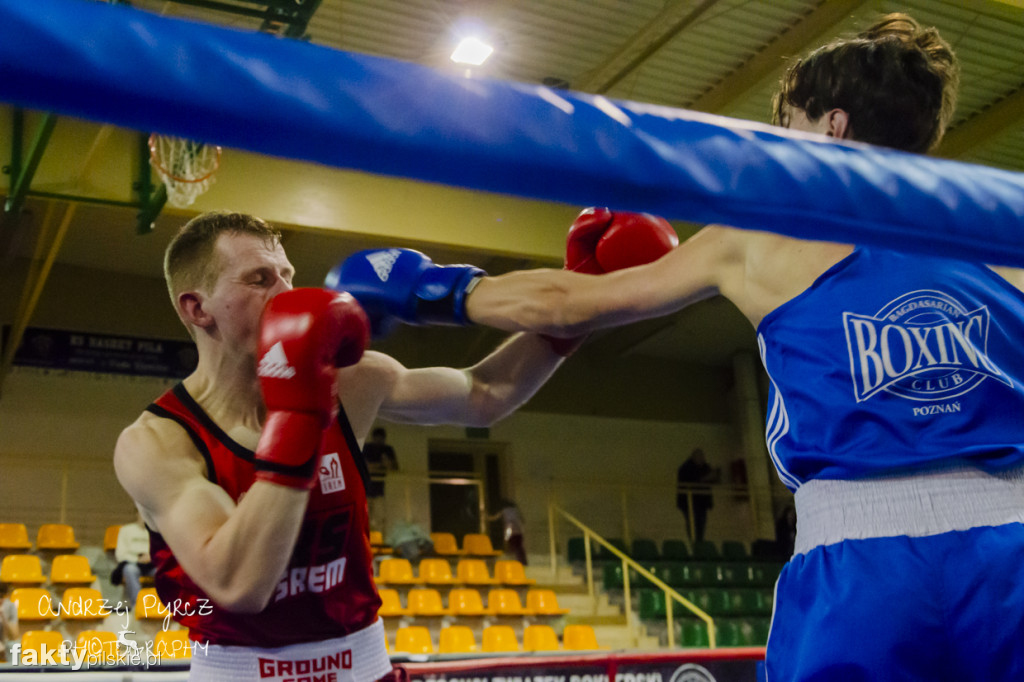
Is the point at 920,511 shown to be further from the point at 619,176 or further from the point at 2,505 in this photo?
the point at 2,505

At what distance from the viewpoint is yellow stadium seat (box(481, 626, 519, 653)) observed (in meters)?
7.08

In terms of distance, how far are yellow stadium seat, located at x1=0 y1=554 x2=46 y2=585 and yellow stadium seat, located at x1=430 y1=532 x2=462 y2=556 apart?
372cm

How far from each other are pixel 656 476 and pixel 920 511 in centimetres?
1203

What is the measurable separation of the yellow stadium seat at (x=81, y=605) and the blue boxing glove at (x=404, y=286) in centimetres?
510

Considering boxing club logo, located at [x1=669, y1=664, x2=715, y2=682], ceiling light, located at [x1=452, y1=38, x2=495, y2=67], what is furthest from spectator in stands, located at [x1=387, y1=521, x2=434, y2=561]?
boxing club logo, located at [x1=669, y1=664, x2=715, y2=682]

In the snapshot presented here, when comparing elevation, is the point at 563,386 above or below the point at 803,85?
above

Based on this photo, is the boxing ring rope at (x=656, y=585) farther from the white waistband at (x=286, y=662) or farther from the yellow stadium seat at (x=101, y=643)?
the white waistband at (x=286, y=662)

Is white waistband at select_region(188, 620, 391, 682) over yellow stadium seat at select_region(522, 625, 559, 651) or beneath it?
over

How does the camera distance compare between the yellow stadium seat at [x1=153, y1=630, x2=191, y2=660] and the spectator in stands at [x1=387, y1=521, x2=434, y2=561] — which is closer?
the yellow stadium seat at [x1=153, y1=630, x2=191, y2=660]

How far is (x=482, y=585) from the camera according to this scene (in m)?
8.96

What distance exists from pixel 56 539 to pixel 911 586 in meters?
8.35

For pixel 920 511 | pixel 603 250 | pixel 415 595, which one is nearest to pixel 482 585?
pixel 415 595

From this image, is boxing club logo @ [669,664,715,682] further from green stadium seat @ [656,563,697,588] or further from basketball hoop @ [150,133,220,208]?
green stadium seat @ [656,563,697,588]

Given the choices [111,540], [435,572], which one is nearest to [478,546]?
[435,572]
